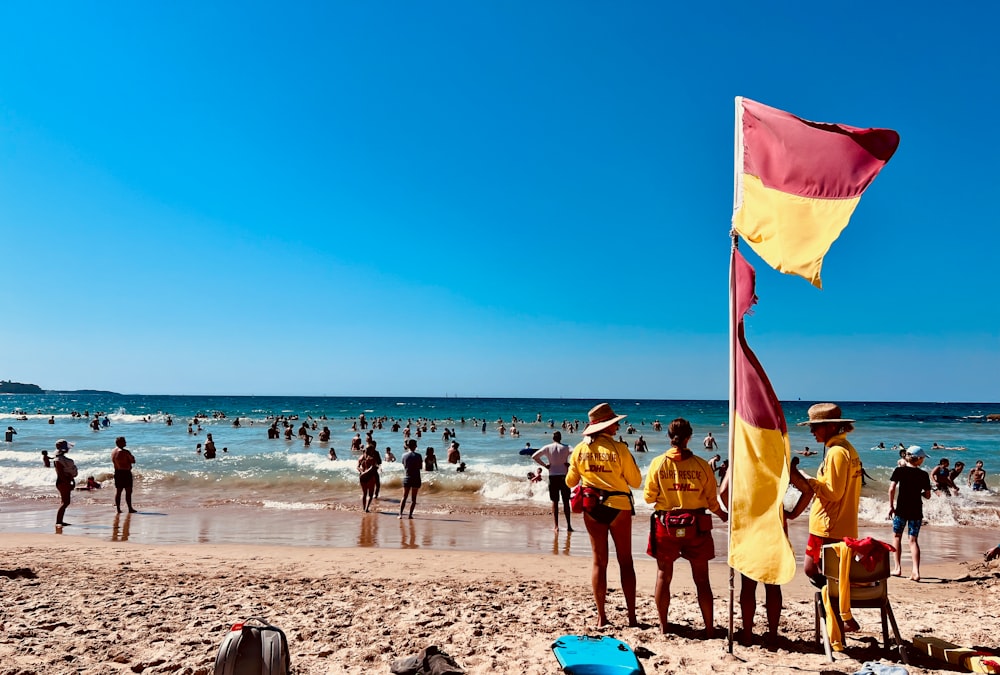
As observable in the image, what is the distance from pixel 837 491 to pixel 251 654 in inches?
164

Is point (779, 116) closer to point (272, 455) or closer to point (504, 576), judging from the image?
point (504, 576)

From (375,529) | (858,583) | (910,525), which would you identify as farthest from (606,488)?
(375,529)

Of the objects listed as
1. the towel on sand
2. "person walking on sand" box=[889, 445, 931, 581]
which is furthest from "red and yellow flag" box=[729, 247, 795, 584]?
"person walking on sand" box=[889, 445, 931, 581]

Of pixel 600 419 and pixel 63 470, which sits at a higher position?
pixel 600 419

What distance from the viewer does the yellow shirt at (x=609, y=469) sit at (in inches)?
208

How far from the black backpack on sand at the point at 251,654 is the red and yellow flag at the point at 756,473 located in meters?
3.11

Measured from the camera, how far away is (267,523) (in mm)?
12992

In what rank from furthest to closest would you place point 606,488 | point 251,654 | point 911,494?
point 911,494, point 606,488, point 251,654

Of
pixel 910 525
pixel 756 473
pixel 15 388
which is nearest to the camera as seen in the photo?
pixel 756 473

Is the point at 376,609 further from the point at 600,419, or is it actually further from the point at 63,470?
the point at 63,470

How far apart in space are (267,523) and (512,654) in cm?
957

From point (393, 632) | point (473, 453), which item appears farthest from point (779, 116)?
point (473, 453)

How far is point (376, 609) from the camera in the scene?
20.4 ft

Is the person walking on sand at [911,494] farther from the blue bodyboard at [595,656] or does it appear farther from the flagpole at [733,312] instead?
the blue bodyboard at [595,656]
